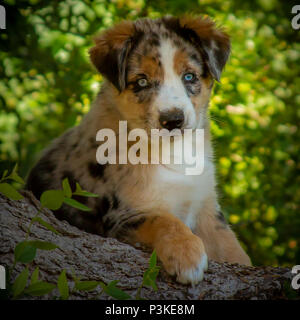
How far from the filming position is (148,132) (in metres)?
3.66

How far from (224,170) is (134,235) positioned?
2836 millimetres

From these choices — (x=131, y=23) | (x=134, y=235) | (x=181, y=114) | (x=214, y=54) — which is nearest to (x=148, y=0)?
(x=131, y=23)

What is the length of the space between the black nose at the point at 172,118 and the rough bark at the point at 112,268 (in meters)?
0.99

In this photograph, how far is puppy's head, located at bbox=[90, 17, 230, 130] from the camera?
3543mm

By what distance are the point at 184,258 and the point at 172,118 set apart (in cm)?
106

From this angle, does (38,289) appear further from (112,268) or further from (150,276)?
(112,268)

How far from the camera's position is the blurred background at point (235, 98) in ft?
16.1

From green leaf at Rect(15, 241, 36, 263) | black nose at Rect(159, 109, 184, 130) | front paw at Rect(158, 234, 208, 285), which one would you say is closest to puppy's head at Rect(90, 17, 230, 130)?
black nose at Rect(159, 109, 184, 130)

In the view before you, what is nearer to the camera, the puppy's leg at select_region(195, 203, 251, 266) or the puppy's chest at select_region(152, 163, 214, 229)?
the puppy's chest at select_region(152, 163, 214, 229)

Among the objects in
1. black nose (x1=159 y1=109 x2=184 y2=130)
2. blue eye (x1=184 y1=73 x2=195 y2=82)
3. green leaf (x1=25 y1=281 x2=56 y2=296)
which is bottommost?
green leaf (x1=25 y1=281 x2=56 y2=296)

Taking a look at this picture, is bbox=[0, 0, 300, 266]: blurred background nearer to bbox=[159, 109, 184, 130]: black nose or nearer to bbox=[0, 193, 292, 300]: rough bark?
bbox=[159, 109, 184, 130]: black nose

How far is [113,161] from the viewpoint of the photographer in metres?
3.64

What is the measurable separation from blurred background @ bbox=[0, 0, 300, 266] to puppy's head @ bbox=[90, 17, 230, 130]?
3.24 ft

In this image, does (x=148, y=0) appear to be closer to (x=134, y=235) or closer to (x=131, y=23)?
(x=131, y=23)
